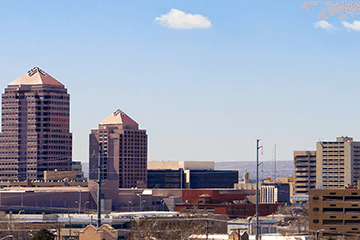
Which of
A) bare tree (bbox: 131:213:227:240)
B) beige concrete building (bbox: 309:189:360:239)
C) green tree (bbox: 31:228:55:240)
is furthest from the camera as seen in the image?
beige concrete building (bbox: 309:189:360:239)

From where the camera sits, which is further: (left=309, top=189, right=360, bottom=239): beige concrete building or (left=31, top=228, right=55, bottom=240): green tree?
(left=309, top=189, right=360, bottom=239): beige concrete building

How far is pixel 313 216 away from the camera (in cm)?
17338

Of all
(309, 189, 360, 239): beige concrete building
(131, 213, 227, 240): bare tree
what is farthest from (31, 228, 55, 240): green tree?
(309, 189, 360, 239): beige concrete building

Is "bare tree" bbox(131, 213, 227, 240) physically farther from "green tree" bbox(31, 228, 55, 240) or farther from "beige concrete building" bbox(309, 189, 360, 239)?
"beige concrete building" bbox(309, 189, 360, 239)

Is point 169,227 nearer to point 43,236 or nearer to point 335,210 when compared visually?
point 335,210

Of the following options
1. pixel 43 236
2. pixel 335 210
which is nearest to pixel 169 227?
pixel 335 210

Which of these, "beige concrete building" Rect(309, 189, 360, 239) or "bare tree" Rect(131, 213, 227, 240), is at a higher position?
"beige concrete building" Rect(309, 189, 360, 239)

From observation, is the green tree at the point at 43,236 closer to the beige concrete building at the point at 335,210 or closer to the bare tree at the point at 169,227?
the bare tree at the point at 169,227

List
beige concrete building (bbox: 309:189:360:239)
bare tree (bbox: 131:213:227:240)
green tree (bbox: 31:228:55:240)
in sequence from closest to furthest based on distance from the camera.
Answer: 1. green tree (bbox: 31:228:55:240)
2. bare tree (bbox: 131:213:227:240)
3. beige concrete building (bbox: 309:189:360:239)

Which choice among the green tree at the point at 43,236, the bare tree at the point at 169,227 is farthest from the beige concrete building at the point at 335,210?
the green tree at the point at 43,236

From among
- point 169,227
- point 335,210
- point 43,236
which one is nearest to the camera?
point 43,236

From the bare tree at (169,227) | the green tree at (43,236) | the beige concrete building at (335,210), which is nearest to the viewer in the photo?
the green tree at (43,236)

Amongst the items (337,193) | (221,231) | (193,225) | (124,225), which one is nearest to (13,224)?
(124,225)

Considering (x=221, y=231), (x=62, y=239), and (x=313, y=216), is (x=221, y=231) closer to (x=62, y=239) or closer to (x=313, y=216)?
(x=313, y=216)
